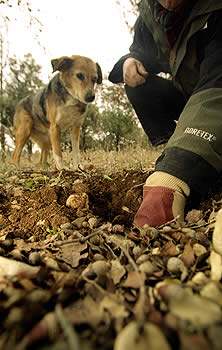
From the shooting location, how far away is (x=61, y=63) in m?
3.82

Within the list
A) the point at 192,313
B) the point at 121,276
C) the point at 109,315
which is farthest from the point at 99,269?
the point at 192,313

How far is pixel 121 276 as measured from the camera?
672mm

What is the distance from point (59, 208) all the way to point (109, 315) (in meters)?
0.95

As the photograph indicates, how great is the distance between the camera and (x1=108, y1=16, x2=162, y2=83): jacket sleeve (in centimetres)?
267

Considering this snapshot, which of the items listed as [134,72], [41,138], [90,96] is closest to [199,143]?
[134,72]

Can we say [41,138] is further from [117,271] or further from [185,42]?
[117,271]

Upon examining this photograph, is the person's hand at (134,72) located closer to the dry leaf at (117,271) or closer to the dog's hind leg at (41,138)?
the dry leaf at (117,271)

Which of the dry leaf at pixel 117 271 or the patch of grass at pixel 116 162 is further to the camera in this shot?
the patch of grass at pixel 116 162

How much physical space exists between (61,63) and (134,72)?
1748mm

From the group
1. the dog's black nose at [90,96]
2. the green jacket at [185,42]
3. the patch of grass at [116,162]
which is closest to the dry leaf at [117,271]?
the patch of grass at [116,162]

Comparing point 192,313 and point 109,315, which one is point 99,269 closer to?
point 109,315

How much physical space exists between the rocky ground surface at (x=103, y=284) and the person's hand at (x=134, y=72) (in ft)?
5.87

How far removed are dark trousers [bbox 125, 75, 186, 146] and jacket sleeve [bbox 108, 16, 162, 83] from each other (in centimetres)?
15

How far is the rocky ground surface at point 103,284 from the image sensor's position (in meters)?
0.38
